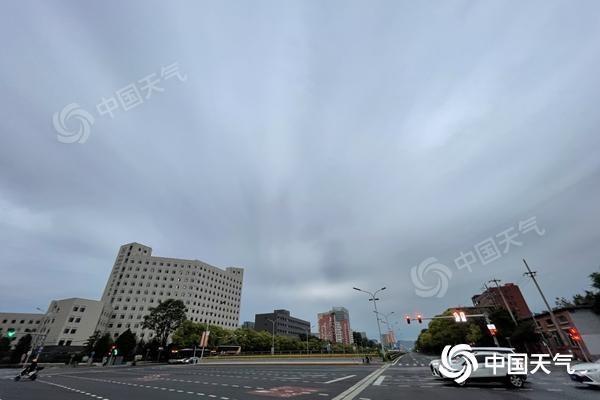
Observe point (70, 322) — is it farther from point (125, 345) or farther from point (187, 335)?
point (187, 335)

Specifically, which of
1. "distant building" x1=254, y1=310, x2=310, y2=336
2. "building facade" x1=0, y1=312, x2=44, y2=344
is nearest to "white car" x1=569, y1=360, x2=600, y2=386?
"building facade" x1=0, y1=312, x2=44, y2=344

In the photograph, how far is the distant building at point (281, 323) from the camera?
152 meters

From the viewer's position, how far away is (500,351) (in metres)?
14.1

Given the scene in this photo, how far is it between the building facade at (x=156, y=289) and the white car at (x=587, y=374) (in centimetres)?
11855

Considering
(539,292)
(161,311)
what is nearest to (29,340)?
(161,311)

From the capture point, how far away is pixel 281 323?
154125mm

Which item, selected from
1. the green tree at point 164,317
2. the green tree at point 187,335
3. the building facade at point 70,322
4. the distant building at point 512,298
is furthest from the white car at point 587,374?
the building facade at point 70,322

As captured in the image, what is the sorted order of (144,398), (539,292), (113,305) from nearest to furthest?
1. (144,398)
2. (539,292)
3. (113,305)

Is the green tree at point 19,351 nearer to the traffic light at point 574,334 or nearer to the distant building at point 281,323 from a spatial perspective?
the distant building at point 281,323

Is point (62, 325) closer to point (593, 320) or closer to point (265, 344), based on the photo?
point (265, 344)

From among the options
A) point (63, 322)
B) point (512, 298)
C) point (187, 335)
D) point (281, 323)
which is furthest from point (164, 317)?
point (512, 298)

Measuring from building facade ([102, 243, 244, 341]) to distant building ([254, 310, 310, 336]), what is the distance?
26.2 m

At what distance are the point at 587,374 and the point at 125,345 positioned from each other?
85.3 metres

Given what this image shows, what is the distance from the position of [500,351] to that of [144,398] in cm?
1782
